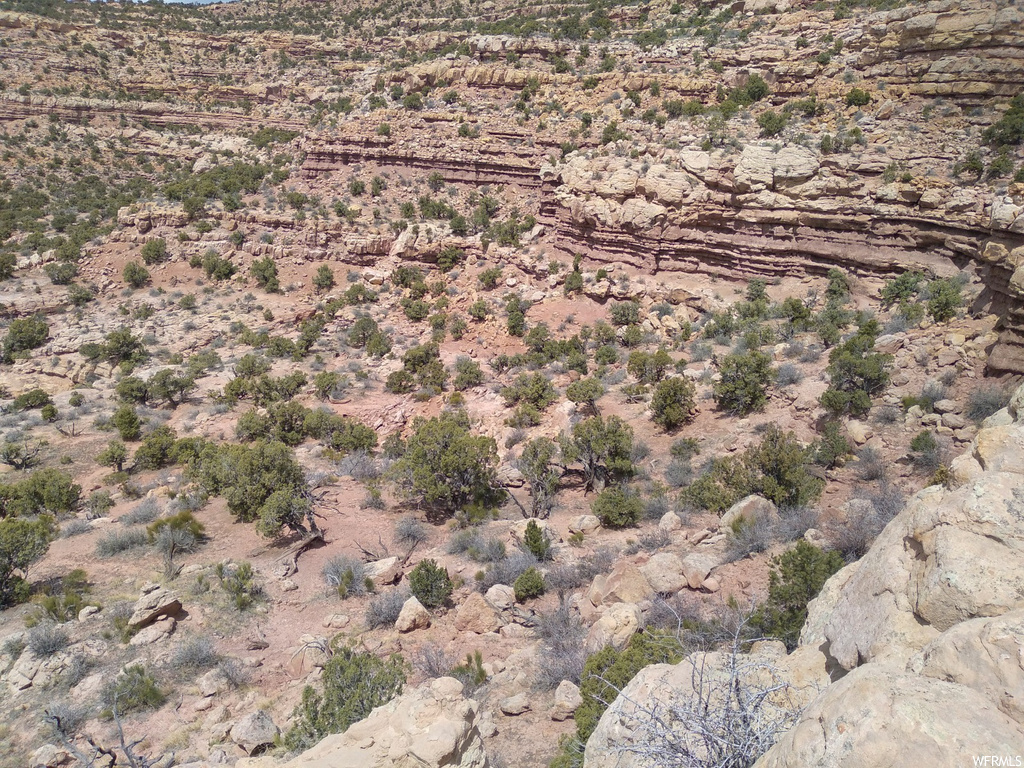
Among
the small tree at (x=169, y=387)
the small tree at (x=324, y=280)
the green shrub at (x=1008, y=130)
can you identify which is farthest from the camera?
the small tree at (x=324, y=280)

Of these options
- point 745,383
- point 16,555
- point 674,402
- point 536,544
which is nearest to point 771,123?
point 745,383

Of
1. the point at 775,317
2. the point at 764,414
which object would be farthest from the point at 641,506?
the point at 775,317

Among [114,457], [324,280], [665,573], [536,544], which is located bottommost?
[114,457]

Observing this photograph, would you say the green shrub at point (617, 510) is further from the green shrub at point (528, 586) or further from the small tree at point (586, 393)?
the small tree at point (586, 393)

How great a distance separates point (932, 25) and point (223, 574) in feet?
90.9

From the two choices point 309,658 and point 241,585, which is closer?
point 309,658

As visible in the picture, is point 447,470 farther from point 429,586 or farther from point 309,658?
point 309,658

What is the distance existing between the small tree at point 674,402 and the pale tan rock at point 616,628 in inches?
307

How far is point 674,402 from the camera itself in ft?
46.5

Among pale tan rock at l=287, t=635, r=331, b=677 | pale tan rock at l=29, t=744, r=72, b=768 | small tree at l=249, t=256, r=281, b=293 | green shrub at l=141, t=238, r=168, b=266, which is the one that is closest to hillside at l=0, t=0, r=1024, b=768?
pale tan rock at l=29, t=744, r=72, b=768

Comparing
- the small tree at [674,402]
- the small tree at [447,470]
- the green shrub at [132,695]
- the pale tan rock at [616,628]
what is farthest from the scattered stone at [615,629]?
the small tree at [674,402]

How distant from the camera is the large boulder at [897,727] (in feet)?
6.66

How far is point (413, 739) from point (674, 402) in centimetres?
1158

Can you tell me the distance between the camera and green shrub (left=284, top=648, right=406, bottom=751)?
5.48 meters
